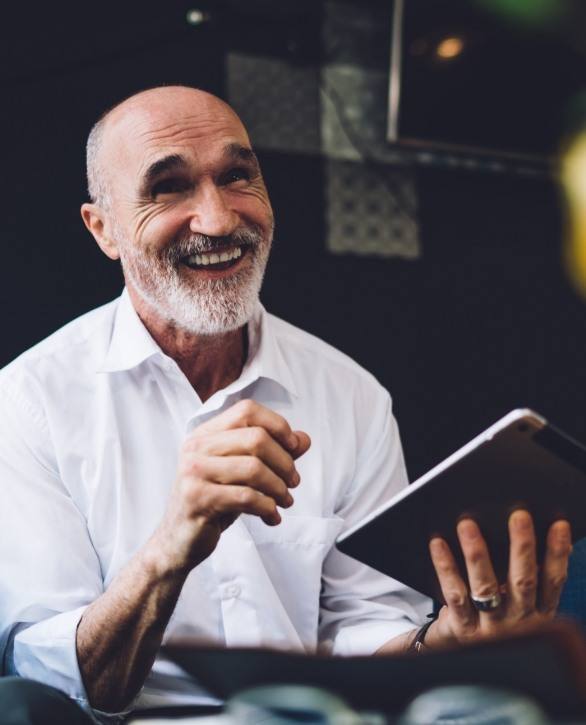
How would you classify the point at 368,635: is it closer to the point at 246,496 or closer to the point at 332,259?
the point at 246,496

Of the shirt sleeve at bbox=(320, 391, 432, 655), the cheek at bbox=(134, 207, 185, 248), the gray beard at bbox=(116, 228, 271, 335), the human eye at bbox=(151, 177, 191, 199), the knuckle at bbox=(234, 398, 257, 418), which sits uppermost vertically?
the human eye at bbox=(151, 177, 191, 199)

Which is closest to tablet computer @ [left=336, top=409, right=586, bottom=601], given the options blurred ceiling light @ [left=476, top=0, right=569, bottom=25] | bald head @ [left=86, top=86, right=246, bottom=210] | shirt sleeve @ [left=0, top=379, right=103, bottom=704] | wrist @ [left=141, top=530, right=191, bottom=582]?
wrist @ [left=141, top=530, right=191, bottom=582]

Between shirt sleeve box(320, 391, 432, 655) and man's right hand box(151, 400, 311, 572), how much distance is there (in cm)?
56

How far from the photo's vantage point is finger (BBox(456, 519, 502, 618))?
1.17 meters

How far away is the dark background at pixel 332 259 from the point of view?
2236mm

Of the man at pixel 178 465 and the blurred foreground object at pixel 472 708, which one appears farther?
the man at pixel 178 465

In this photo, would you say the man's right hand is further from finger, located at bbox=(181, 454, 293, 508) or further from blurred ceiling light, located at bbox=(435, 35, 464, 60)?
blurred ceiling light, located at bbox=(435, 35, 464, 60)

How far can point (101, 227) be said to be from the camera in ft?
5.90

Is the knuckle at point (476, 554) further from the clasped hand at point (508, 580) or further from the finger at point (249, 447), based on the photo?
the finger at point (249, 447)

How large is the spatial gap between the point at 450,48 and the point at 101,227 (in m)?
1.53

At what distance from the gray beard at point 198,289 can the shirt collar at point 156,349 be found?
68mm

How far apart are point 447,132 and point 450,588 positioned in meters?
1.91

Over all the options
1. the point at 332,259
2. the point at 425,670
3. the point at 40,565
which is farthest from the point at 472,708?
the point at 332,259

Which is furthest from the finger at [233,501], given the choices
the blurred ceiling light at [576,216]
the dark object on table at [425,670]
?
the blurred ceiling light at [576,216]
